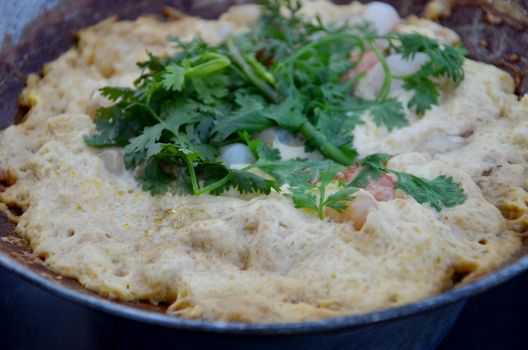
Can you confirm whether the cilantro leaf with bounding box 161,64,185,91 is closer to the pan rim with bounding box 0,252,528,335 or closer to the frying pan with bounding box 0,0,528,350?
the frying pan with bounding box 0,0,528,350

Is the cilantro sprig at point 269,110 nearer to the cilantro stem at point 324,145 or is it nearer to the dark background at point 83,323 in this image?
the cilantro stem at point 324,145

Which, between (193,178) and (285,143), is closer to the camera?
(193,178)

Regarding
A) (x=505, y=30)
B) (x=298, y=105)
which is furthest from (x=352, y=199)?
(x=505, y=30)

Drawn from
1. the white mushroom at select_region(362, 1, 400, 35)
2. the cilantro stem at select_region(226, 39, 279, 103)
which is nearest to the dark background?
the cilantro stem at select_region(226, 39, 279, 103)

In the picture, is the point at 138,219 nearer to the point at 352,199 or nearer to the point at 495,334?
the point at 352,199

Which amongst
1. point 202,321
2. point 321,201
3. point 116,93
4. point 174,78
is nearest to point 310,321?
point 202,321

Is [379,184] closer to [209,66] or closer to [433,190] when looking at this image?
[433,190]
